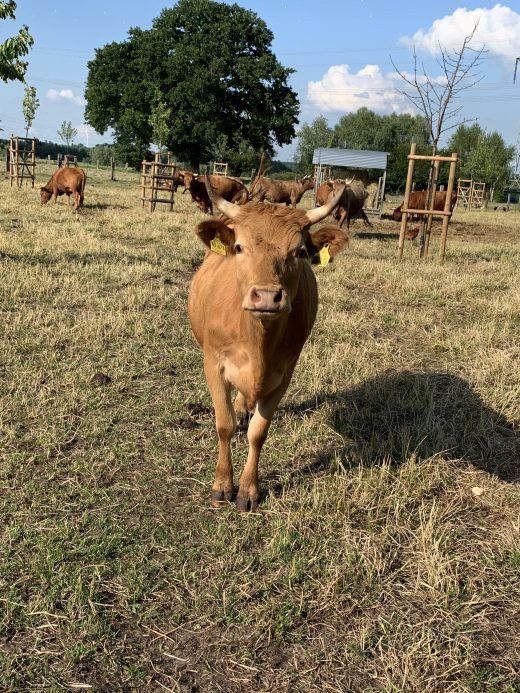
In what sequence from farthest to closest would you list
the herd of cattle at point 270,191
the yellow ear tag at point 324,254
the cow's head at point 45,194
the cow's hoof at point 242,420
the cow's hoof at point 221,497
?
the cow's head at point 45,194
the herd of cattle at point 270,191
the cow's hoof at point 242,420
the cow's hoof at point 221,497
the yellow ear tag at point 324,254

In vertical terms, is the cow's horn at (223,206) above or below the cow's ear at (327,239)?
above

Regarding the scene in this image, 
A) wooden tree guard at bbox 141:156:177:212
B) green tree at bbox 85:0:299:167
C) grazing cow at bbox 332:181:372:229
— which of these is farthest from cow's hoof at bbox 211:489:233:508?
green tree at bbox 85:0:299:167

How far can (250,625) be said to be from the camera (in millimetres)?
2723

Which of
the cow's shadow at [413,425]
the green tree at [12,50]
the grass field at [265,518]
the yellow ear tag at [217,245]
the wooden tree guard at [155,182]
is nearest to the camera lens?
the grass field at [265,518]

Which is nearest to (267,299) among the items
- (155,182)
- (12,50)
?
(12,50)

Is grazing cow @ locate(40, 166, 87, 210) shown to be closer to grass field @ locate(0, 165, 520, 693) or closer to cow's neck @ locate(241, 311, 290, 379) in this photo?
grass field @ locate(0, 165, 520, 693)

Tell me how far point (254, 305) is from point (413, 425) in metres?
2.52

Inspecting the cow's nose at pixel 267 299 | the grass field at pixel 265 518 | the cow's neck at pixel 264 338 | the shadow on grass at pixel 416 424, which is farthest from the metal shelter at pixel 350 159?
the cow's nose at pixel 267 299

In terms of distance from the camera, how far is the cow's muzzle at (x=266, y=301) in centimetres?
277

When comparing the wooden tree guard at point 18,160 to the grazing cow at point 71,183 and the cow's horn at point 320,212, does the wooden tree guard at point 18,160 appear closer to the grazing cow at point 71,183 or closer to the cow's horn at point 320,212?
the grazing cow at point 71,183

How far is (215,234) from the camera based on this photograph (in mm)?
3404

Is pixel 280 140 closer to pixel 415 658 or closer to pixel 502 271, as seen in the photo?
pixel 502 271

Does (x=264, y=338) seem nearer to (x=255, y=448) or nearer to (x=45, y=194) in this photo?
(x=255, y=448)

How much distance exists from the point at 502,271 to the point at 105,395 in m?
9.36
